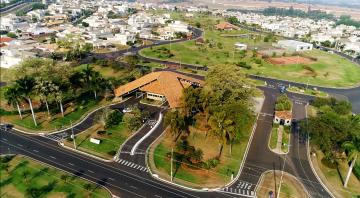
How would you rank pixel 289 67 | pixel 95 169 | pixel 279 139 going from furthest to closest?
pixel 289 67 < pixel 279 139 < pixel 95 169

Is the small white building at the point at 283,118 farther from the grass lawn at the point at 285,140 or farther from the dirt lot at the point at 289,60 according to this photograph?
the dirt lot at the point at 289,60

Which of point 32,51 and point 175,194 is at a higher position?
point 32,51

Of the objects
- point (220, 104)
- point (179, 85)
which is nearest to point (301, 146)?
point (220, 104)

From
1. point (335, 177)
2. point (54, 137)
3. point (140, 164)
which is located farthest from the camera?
point (54, 137)

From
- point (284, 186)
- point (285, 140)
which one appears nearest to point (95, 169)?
point (284, 186)

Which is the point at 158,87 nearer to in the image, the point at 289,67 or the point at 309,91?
the point at 309,91

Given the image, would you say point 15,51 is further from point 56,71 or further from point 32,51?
point 56,71
